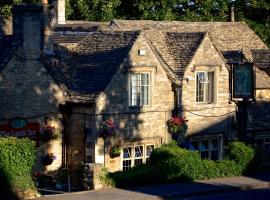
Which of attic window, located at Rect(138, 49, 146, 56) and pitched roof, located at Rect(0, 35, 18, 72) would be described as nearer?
pitched roof, located at Rect(0, 35, 18, 72)

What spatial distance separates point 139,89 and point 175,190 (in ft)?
21.6

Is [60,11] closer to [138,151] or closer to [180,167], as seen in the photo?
[138,151]

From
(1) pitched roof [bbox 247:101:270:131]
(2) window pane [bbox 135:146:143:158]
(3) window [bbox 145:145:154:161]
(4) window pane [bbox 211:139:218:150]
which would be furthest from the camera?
(1) pitched roof [bbox 247:101:270:131]

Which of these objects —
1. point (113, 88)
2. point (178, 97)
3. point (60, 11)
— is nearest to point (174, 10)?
point (60, 11)

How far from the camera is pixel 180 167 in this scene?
32.7 m

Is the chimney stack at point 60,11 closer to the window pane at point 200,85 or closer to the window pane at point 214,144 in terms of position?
the window pane at point 200,85

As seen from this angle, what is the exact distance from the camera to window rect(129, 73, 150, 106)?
116 feet

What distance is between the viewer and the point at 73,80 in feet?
A: 117

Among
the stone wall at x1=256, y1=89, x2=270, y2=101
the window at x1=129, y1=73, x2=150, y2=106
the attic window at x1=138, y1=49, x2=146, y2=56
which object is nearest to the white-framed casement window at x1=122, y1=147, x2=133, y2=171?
the window at x1=129, y1=73, x2=150, y2=106

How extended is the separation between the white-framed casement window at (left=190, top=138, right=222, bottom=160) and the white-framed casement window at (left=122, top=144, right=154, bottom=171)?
2.51m

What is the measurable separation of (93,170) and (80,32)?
1437cm

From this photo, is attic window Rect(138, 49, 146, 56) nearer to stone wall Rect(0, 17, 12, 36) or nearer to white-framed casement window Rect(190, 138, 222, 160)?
white-framed casement window Rect(190, 138, 222, 160)

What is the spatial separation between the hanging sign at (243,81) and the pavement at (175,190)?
13.9 ft

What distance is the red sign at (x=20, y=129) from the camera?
33312 mm
